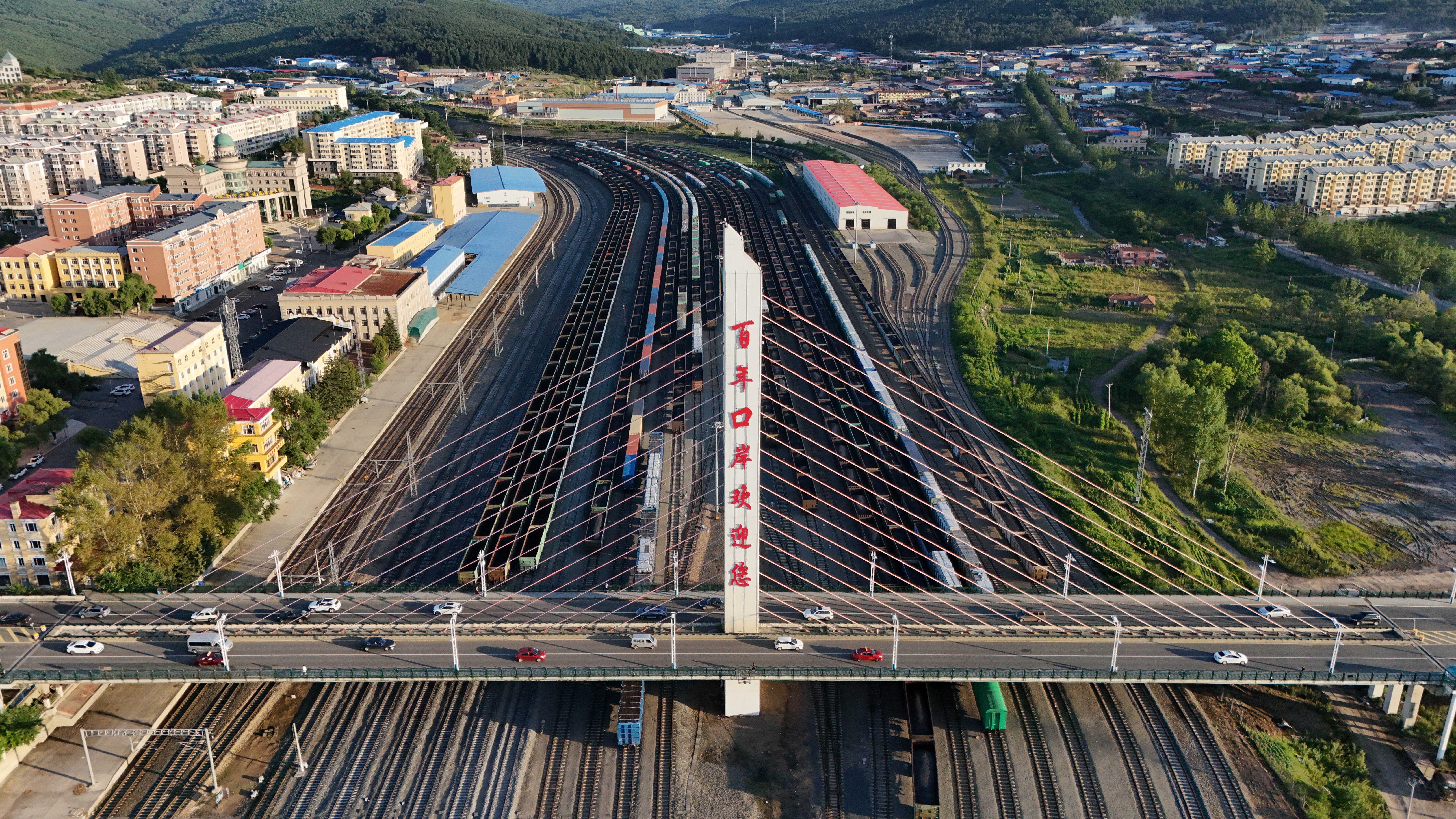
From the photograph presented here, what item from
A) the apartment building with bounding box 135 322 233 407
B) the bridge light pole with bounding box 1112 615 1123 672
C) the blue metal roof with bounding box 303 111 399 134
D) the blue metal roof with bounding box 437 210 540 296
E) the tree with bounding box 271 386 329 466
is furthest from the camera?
the blue metal roof with bounding box 303 111 399 134

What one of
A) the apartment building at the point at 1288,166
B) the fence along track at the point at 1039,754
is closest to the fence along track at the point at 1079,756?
the fence along track at the point at 1039,754

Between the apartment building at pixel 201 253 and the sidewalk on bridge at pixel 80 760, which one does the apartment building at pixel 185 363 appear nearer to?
the sidewalk on bridge at pixel 80 760

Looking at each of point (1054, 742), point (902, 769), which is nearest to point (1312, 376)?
point (1054, 742)

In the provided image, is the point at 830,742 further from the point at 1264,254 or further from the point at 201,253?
the point at 1264,254

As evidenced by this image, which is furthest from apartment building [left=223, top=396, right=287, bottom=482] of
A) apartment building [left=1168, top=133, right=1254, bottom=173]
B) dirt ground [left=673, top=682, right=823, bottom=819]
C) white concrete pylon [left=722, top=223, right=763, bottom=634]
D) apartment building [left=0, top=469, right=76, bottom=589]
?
apartment building [left=1168, top=133, right=1254, bottom=173]

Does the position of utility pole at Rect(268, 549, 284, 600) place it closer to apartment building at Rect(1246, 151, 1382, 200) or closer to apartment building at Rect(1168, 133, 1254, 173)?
apartment building at Rect(1246, 151, 1382, 200)

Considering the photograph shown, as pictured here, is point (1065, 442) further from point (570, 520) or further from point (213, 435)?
point (213, 435)

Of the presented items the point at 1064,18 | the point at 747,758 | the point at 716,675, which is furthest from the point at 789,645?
the point at 1064,18

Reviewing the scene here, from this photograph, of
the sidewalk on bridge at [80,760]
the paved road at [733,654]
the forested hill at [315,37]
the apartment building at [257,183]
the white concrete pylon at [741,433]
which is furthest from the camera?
the forested hill at [315,37]
